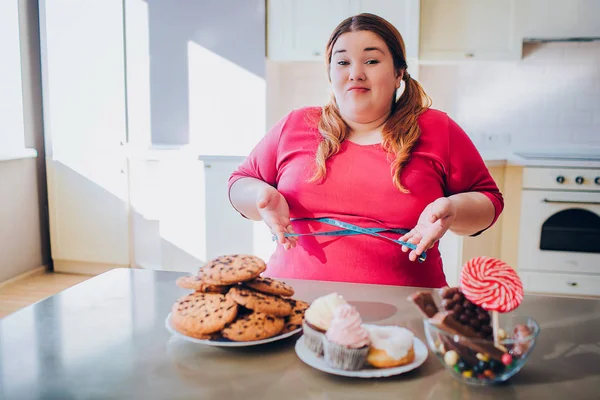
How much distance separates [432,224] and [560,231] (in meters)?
2.36

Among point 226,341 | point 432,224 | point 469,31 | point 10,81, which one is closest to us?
point 226,341

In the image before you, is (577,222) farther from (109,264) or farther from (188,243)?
(109,264)

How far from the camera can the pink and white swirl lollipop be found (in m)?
0.75

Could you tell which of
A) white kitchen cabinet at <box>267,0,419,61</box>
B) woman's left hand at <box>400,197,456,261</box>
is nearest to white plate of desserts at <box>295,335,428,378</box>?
woman's left hand at <box>400,197,456,261</box>

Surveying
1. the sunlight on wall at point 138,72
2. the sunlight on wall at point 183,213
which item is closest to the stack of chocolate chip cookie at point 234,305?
the sunlight on wall at point 183,213

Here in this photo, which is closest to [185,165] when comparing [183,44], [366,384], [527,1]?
[183,44]

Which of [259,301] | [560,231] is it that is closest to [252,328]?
[259,301]

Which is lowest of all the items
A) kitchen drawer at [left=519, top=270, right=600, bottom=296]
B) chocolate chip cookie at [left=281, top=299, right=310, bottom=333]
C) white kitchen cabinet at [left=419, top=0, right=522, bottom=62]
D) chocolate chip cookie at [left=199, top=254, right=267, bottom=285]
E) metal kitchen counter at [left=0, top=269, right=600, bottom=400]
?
kitchen drawer at [left=519, top=270, right=600, bottom=296]

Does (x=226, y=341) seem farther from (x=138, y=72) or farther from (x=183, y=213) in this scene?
(x=138, y=72)

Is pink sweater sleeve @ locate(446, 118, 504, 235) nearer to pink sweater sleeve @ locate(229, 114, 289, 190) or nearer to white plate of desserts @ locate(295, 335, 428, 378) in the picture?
pink sweater sleeve @ locate(229, 114, 289, 190)

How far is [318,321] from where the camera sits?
2.73 ft

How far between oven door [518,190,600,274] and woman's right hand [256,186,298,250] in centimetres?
225

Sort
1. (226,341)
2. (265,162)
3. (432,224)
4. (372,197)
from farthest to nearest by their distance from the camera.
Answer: (265,162) < (372,197) < (432,224) < (226,341)

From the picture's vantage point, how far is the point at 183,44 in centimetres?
358
